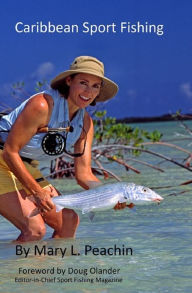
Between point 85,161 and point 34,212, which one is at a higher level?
point 85,161

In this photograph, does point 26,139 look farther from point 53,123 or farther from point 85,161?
point 85,161

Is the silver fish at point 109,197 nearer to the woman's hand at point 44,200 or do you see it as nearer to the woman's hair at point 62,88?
the woman's hand at point 44,200

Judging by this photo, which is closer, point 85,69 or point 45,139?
point 85,69

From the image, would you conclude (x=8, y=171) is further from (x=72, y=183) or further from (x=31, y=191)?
(x=72, y=183)

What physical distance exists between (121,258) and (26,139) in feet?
3.09

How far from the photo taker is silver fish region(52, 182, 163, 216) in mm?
3859

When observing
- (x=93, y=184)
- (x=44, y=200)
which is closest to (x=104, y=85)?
(x=93, y=184)

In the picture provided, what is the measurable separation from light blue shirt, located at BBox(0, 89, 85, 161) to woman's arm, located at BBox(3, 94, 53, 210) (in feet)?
0.41

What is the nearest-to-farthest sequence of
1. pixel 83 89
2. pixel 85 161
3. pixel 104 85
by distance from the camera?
pixel 83 89
pixel 104 85
pixel 85 161

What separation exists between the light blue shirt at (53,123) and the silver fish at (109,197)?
18.8 inches

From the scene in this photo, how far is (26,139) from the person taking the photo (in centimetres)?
421

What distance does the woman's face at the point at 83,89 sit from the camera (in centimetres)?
427

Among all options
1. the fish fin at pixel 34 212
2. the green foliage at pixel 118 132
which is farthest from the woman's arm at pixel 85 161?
the green foliage at pixel 118 132

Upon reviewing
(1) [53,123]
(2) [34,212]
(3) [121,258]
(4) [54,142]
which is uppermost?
(1) [53,123]
